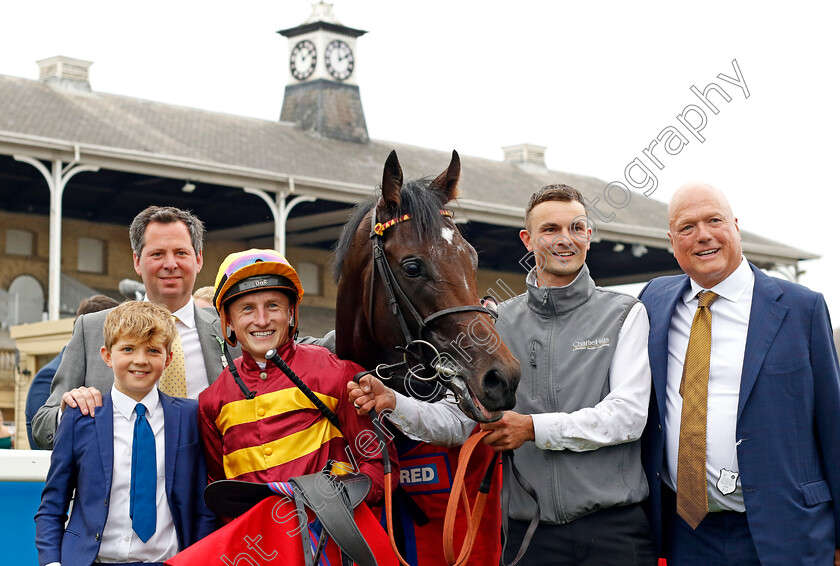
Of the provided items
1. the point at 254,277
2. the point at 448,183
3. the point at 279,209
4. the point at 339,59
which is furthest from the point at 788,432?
the point at 339,59

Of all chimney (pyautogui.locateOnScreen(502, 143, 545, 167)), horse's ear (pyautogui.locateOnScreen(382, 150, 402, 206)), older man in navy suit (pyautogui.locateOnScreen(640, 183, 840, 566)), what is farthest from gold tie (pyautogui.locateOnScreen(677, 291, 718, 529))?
chimney (pyautogui.locateOnScreen(502, 143, 545, 167))

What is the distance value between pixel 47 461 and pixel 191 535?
0.95m

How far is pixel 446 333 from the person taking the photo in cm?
278

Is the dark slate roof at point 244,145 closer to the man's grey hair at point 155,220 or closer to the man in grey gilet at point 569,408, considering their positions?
the man's grey hair at point 155,220

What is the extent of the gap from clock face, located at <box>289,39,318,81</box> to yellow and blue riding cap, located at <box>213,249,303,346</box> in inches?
975

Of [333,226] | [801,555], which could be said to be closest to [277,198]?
[333,226]

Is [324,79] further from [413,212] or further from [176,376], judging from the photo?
[413,212]

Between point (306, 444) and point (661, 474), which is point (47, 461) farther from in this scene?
point (661, 474)

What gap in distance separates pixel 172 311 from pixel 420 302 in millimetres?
1199

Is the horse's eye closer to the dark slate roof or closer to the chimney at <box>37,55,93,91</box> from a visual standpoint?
the dark slate roof

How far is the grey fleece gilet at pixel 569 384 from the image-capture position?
117 inches

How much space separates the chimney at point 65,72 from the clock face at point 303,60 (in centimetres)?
667

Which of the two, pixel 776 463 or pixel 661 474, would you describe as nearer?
pixel 776 463

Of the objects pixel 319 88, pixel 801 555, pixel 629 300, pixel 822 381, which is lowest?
pixel 801 555
